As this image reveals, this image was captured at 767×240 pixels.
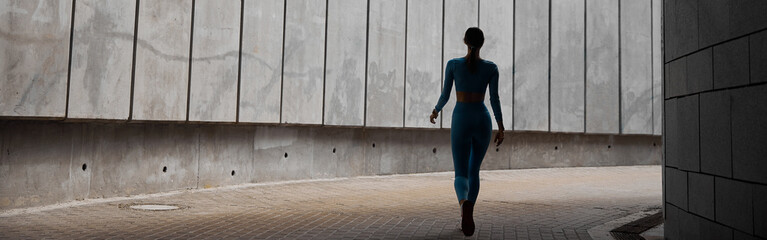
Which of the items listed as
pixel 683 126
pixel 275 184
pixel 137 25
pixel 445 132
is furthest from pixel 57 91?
pixel 445 132

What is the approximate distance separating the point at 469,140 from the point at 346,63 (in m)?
5.75

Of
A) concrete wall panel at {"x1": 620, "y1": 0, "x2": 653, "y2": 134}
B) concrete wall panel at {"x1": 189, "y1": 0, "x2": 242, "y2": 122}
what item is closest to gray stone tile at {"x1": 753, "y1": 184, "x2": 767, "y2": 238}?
concrete wall panel at {"x1": 189, "y1": 0, "x2": 242, "y2": 122}

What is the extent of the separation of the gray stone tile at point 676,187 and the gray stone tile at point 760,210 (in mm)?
1172

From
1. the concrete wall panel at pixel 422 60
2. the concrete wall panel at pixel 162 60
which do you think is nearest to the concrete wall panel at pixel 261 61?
the concrete wall panel at pixel 162 60

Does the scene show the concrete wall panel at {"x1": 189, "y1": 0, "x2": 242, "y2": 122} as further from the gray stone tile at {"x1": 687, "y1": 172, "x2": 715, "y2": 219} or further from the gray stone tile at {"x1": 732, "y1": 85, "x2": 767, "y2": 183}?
the gray stone tile at {"x1": 732, "y1": 85, "x2": 767, "y2": 183}

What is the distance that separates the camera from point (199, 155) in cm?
924

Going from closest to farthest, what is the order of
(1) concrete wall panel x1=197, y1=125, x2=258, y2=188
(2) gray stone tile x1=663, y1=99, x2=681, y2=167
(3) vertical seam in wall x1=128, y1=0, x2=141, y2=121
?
1. (2) gray stone tile x1=663, y1=99, x2=681, y2=167
2. (3) vertical seam in wall x1=128, y1=0, x2=141, y2=121
3. (1) concrete wall panel x1=197, y1=125, x2=258, y2=188

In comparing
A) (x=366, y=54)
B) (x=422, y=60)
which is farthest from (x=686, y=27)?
(x=422, y=60)

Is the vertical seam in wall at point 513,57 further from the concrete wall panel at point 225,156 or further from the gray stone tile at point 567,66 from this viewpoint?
the concrete wall panel at point 225,156

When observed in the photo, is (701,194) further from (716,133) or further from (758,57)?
(758,57)

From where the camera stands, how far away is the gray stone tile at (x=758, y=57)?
339 centimetres

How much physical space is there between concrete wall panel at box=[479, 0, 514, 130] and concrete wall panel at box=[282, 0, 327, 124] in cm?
414

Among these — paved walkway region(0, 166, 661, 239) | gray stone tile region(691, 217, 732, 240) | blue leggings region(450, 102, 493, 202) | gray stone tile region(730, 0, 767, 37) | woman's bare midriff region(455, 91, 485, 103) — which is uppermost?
gray stone tile region(730, 0, 767, 37)

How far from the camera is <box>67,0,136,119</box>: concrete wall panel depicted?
7280mm
